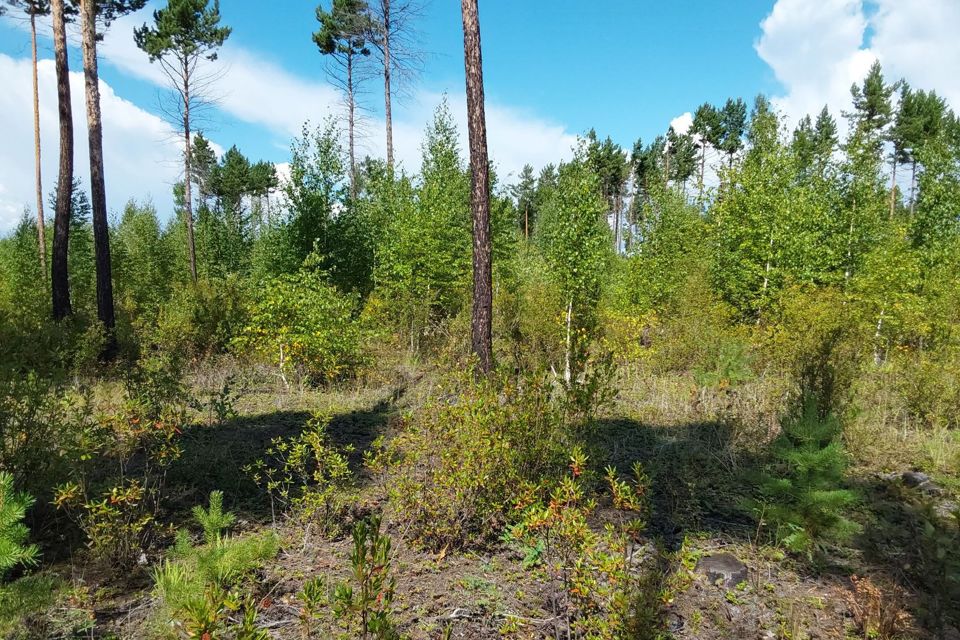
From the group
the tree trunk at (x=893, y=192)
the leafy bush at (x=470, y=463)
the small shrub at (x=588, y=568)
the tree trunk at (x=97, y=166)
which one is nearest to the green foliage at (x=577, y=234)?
the leafy bush at (x=470, y=463)

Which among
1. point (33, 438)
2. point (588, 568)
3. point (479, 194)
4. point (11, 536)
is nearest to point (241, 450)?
point (33, 438)

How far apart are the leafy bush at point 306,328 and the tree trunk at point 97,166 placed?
3312 mm

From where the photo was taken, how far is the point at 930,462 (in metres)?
5.40

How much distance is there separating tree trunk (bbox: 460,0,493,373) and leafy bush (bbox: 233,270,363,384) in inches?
109

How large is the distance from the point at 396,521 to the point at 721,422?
453 cm

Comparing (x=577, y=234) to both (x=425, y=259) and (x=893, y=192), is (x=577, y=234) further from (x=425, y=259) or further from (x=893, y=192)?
(x=893, y=192)

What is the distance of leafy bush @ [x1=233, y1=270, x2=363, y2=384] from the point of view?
8.47m

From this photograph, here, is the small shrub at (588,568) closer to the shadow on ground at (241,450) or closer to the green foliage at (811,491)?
the green foliage at (811,491)

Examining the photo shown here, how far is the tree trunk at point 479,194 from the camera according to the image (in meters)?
6.87

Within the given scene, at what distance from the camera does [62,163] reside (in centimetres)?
991

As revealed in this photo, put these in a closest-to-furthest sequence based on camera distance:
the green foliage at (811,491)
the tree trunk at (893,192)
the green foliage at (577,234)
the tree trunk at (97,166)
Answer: the green foliage at (811,491) → the tree trunk at (97,166) → the green foliage at (577,234) → the tree trunk at (893,192)

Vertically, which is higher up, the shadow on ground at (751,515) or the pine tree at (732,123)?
the pine tree at (732,123)

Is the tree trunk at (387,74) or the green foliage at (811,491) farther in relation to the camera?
the tree trunk at (387,74)

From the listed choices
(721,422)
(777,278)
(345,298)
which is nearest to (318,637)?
(721,422)
